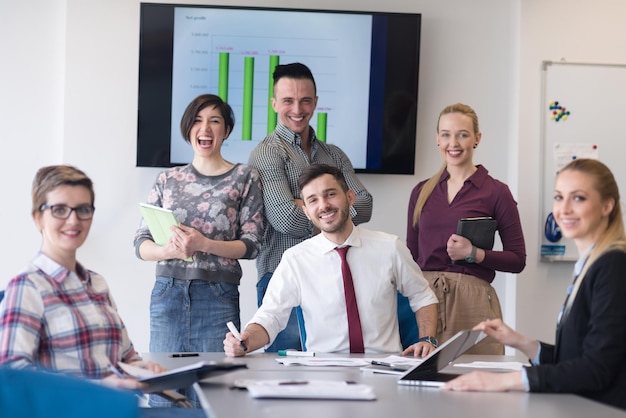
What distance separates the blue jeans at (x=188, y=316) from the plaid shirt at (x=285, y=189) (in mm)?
391

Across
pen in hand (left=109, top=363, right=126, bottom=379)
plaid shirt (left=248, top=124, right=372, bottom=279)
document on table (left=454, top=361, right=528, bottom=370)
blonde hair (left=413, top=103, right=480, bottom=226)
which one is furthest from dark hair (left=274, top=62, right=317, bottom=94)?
pen in hand (left=109, top=363, right=126, bottom=379)

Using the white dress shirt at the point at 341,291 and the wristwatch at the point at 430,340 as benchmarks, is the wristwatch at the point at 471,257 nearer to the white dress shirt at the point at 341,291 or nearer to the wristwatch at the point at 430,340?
the white dress shirt at the point at 341,291

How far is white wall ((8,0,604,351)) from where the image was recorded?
16.1ft

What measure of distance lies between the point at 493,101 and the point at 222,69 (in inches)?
63.1

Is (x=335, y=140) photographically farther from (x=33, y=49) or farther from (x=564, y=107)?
(x=33, y=49)

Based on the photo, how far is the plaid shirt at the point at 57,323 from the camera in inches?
79.9

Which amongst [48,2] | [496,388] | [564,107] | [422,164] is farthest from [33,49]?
[496,388]

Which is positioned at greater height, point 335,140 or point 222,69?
point 222,69

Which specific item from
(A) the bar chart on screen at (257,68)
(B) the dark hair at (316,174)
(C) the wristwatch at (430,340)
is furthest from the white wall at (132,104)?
(C) the wristwatch at (430,340)

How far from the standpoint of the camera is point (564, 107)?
5016 mm

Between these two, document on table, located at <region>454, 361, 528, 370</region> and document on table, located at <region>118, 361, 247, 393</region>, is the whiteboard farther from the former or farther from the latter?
Result: document on table, located at <region>118, 361, 247, 393</region>

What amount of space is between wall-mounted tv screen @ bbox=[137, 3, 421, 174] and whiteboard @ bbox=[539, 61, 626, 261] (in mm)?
785

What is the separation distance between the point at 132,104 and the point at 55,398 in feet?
12.5

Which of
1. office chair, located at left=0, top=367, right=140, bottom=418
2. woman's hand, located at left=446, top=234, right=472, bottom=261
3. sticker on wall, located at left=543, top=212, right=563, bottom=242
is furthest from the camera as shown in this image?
sticker on wall, located at left=543, top=212, right=563, bottom=242
